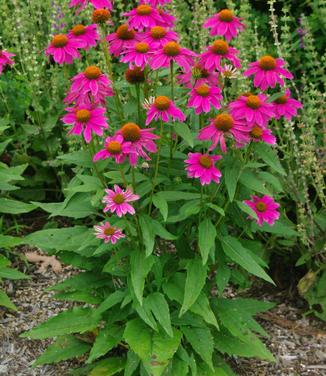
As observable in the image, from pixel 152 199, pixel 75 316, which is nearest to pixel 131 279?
pixel 152 199

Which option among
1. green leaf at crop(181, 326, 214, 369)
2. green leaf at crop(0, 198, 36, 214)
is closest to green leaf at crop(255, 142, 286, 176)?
green leaf at crop(181, 326, 214, 369)

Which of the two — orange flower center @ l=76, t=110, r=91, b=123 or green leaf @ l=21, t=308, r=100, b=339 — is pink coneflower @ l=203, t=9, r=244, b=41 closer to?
orange flower center @ l=76, t=110, r=91, b=123

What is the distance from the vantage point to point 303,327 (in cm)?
362

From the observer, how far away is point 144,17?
8.54 ft

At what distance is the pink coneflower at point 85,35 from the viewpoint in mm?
2656

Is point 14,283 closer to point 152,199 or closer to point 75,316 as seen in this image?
point 75,316

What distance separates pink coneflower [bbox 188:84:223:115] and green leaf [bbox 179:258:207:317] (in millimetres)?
635

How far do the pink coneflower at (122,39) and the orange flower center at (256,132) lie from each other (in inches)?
23.8

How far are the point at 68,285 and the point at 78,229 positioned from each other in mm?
273

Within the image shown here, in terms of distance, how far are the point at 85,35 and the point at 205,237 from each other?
93 centimetres

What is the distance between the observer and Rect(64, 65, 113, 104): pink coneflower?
2484 millimetres

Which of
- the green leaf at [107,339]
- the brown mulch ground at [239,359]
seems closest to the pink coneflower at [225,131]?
the green leaf at [107,339]

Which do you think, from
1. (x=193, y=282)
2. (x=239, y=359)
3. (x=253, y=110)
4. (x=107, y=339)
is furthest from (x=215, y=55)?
(x=239, y=359)

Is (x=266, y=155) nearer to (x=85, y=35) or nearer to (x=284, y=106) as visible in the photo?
(x=284, y=106)
